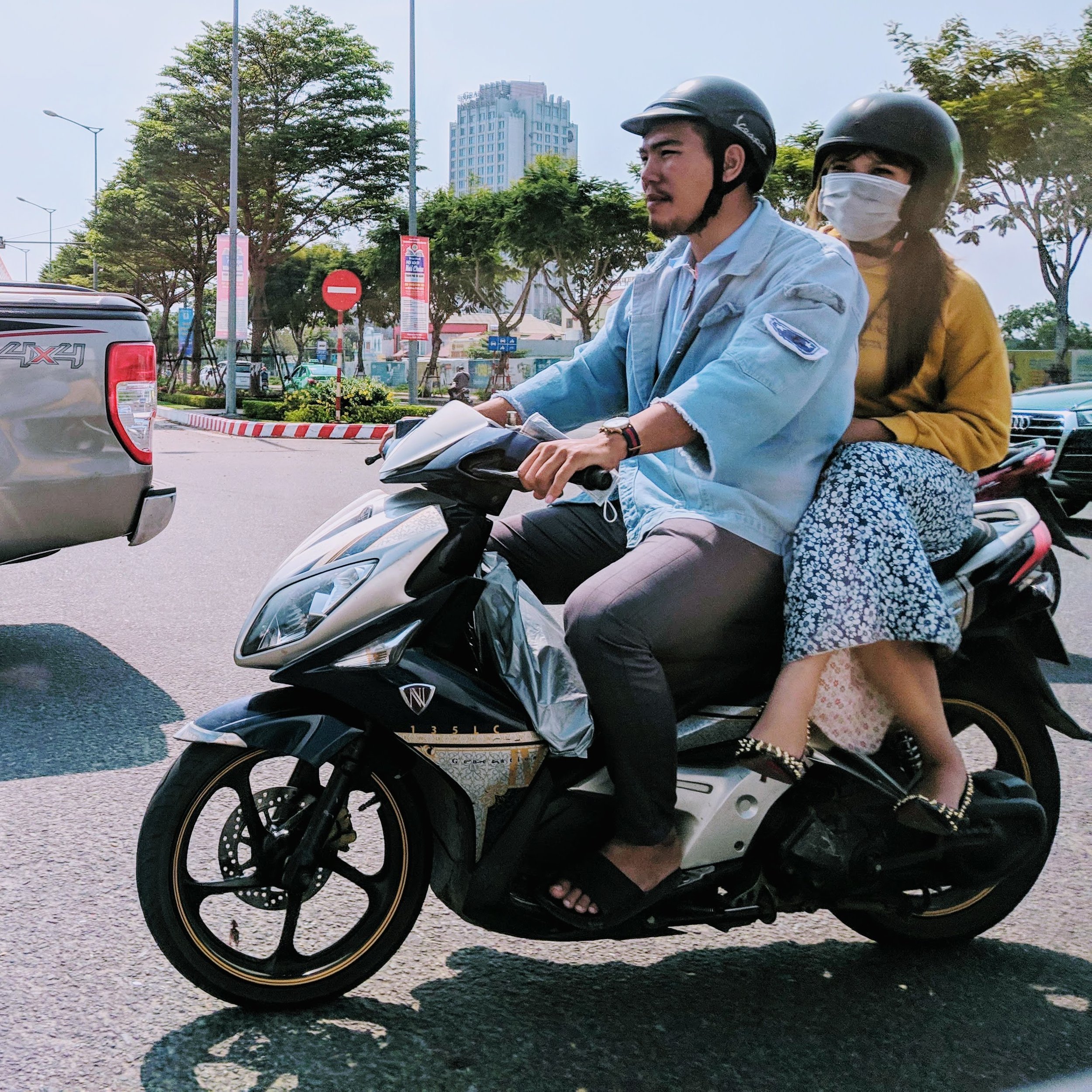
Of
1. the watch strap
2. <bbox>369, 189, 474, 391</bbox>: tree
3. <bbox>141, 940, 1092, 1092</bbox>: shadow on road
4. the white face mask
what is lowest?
<bbox>141, 940, 1092, 1092</bbox>: shadow on road

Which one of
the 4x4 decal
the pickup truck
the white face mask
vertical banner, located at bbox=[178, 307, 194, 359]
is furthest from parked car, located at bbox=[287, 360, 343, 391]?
the white face mask

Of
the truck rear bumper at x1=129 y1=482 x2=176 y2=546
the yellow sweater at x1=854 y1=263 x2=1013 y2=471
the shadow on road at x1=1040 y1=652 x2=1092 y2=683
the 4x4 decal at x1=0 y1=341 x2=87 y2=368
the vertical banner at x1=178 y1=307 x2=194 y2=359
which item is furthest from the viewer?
the vertical banner at x1=178 y1=307 x2=194 y2=359

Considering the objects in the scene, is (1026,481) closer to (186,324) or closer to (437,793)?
(437,793)

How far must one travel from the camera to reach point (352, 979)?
2508 mm

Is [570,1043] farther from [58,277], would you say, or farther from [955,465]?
[58,277]

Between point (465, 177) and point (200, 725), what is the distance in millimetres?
183223

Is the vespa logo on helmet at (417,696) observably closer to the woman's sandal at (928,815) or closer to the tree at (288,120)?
the woman's sandal at (928,815)

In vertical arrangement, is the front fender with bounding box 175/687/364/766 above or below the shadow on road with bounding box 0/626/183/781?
above

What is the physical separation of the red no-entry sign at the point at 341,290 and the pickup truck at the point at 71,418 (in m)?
18.6

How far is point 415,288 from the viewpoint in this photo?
27.7 metres

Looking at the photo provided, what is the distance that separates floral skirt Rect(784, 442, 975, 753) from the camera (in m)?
2.42

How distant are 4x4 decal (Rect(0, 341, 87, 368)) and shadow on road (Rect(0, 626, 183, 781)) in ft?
3.87

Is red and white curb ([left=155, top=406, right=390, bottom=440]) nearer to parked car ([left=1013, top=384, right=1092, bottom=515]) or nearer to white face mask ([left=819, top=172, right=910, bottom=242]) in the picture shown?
parked car ([left=1013, top=384, right=1092, bottom=515])

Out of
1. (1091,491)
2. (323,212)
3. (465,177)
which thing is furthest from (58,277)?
(465,177)
